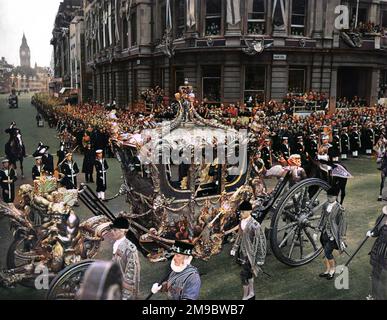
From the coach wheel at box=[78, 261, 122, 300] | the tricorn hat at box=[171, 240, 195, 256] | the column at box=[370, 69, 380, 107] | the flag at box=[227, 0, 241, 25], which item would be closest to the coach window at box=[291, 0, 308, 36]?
the flag at box=[227, 0, 241, 25]

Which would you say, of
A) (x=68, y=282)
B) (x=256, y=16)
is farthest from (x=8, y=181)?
(x=256, y=16)

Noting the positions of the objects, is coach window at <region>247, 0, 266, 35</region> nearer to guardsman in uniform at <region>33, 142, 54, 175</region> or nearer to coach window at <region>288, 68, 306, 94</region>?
coach window at <region>288, 68, 306, 94</region>

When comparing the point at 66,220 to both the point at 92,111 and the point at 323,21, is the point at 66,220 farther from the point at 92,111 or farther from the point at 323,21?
the point at 323,21

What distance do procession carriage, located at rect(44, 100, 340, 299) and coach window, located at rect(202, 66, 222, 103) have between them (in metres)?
6.17

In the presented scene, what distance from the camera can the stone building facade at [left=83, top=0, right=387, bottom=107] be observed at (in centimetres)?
1056

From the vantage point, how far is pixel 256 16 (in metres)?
16.0

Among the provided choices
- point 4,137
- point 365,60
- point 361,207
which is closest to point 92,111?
point 4,137

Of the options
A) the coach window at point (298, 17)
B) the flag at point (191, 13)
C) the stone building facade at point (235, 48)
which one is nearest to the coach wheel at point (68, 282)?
the stone building facade at point (235, 48)

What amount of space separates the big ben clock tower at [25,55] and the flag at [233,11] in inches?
346

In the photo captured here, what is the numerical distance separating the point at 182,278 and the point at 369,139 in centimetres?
1362

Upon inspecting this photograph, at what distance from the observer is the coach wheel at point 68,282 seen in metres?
4.42

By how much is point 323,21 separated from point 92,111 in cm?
1007

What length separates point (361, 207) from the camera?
33.6ft

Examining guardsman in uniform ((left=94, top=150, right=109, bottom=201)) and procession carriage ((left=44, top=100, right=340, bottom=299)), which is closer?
procession carriage ((left=44, top=100, right=340, bottom=299))
